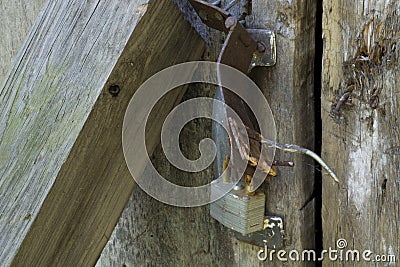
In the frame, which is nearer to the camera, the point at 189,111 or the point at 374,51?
the point at 374,51

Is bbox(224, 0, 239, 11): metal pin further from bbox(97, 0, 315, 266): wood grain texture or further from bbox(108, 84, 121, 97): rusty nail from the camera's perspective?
bbox(108, 84, 121, 97): rusty nail

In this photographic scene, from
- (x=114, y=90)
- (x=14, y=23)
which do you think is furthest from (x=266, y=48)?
(x=14, y=23)

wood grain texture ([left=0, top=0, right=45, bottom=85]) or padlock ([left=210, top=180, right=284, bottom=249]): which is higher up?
wood grain texture ([left=0, top=0, right=45, bottom=85])

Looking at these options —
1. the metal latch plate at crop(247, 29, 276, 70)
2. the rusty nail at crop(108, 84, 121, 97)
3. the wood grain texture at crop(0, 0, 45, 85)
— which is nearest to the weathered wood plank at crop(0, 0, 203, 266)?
the rusty nail at crop(108, 84, 121, 97)

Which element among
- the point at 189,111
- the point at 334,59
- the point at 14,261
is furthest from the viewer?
the point at 189,111

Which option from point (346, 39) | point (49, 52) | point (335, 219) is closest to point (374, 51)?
point (346, 39)

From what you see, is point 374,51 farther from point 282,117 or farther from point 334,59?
point 282,117

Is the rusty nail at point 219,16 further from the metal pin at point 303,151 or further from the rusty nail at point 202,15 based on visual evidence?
the metal pin at point 303,151
